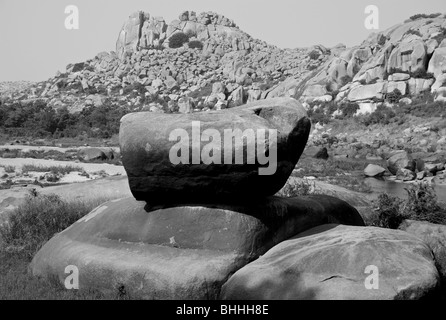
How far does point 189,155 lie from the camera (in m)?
7.98

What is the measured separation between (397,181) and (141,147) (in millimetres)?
27926

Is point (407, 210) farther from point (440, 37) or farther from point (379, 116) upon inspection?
point (440, 37)

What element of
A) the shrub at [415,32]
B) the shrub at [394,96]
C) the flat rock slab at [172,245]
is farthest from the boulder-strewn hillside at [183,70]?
the flat rock slab at [172,245]

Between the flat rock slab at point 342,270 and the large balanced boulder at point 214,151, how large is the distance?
1.27m

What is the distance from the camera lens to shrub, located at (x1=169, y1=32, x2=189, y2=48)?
14350 cm

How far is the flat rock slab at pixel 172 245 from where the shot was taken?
24.8 ft

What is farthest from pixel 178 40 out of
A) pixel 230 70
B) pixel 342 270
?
pixel 342 270

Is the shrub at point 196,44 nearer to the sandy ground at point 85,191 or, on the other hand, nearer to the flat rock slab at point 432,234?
the sandy ground at point 85,191

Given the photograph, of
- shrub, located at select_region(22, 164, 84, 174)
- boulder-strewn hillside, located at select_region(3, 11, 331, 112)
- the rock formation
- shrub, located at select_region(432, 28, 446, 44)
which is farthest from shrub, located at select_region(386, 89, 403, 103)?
the rock formation

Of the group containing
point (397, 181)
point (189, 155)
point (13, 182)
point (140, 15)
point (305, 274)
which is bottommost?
point (397, 181)

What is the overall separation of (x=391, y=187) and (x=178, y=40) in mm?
121801

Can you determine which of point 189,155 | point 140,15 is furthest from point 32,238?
point 140,15

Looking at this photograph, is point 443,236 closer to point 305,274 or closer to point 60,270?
point 305,274
